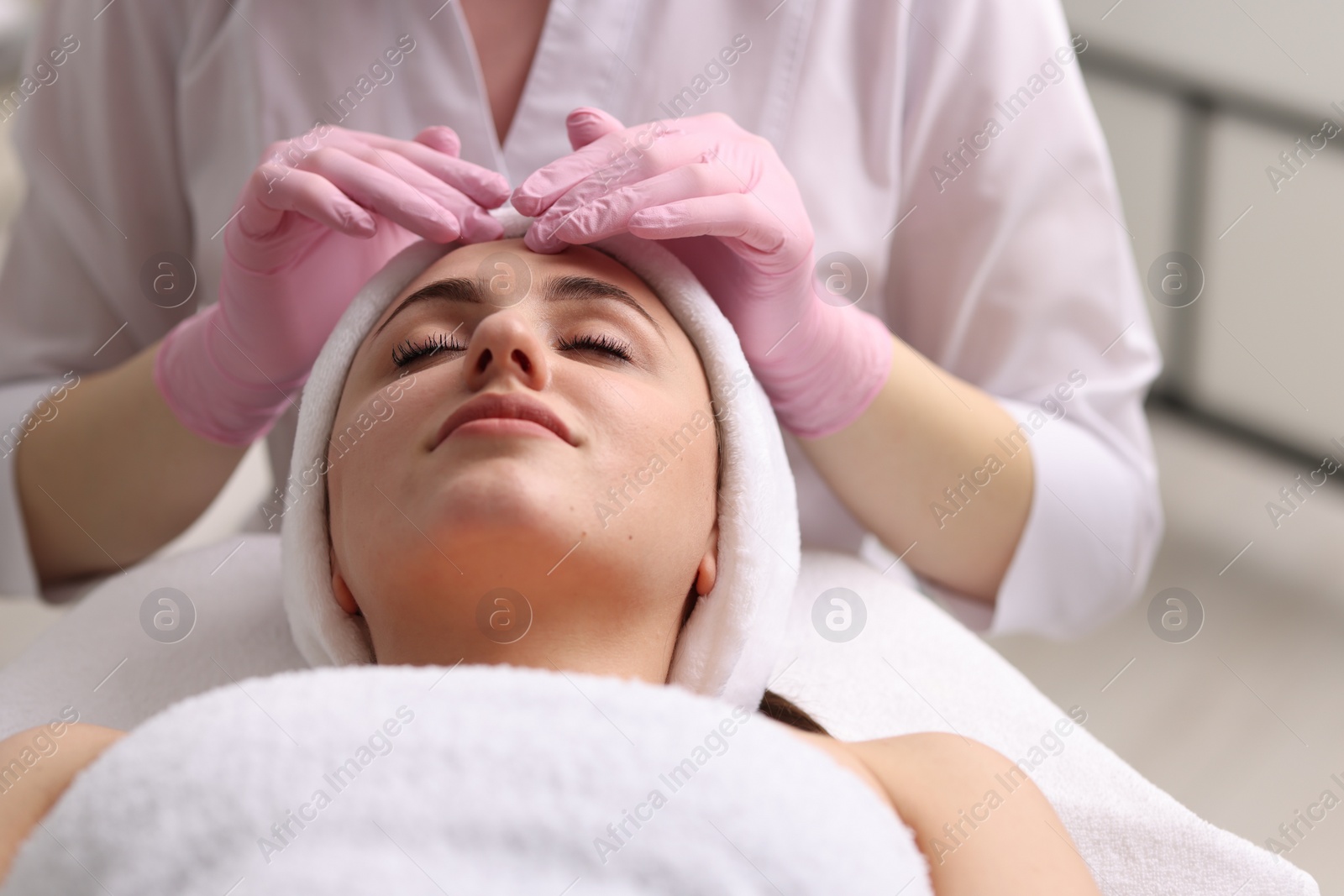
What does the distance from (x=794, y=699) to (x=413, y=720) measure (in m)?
0.42

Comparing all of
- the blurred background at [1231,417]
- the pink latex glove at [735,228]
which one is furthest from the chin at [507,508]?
the blurred background at [1231,417]

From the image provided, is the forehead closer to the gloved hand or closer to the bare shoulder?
the gloved hand

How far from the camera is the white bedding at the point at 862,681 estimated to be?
0.91 metres

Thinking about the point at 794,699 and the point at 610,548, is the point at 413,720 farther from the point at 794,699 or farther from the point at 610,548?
the point at 794,699

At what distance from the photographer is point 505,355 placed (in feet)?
2.84

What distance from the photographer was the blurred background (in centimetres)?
173

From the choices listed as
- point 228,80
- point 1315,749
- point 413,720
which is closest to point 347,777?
point 413,720

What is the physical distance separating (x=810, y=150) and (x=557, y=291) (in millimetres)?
386

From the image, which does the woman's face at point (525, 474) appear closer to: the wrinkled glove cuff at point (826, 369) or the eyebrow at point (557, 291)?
the eyebrow at point (557, 291)

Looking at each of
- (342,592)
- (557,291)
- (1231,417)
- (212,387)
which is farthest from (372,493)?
(1231,417)

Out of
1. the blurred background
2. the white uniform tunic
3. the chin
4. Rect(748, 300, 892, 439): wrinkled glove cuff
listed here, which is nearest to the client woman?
the chin

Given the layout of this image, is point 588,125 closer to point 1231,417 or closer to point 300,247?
point 300,247

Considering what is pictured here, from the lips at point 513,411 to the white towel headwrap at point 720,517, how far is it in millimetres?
166

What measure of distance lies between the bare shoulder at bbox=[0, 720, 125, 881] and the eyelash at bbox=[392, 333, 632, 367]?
1.18 feet
